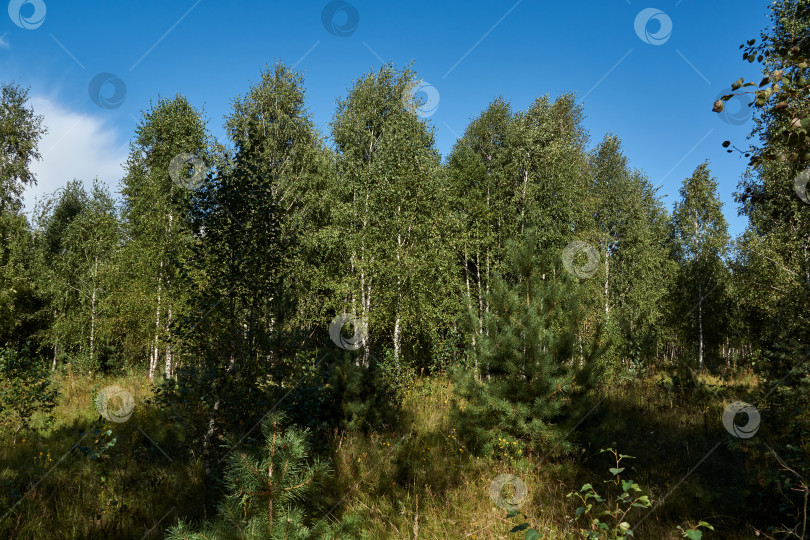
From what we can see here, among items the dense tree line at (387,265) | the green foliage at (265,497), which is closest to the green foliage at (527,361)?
the dense tree line at (387,265)

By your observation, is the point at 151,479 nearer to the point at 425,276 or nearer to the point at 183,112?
the point at 425,276

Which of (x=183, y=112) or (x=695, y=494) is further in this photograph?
(x=183, y=112)

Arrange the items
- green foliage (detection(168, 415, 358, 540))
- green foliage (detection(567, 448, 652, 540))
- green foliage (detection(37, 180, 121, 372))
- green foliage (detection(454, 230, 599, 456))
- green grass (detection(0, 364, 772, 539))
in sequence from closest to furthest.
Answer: green foliage (detection(168, 415, 358, 540)), green foliage (detection(567, 448, 652, 540)), green grass (detection(0, 364, 772, 539)), green foliage (detection(454, 230, 599, 456)), green foliage (detection(37, 180, 121, 372))

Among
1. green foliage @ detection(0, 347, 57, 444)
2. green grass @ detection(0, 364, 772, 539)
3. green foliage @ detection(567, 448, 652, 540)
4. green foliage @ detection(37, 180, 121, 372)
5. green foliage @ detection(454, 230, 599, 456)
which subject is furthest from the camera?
green foliage @ detection(37, 180, 121, 372)

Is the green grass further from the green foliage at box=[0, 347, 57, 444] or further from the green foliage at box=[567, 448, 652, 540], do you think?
the green foliage at box=[0, 347, 57, 444]

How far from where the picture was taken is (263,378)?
5914mm

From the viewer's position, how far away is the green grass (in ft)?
15.6

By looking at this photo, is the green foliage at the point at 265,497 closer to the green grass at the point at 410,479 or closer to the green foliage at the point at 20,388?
the green grass at the point at 410,479

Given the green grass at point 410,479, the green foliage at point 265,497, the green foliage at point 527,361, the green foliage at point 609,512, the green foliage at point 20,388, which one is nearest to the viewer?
the green foliage at point 265,497

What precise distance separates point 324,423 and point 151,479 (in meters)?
2.59

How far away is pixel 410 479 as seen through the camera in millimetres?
6086

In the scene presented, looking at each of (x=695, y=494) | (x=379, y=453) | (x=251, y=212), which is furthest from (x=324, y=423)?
(x=695, y=494)

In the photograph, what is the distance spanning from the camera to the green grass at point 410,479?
15.6 feet

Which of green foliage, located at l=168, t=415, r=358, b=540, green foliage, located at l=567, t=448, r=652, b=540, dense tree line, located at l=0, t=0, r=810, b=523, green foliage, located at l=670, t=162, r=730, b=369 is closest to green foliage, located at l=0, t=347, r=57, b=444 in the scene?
dense tree line, located at l=0, t=0, r=810, b=523
